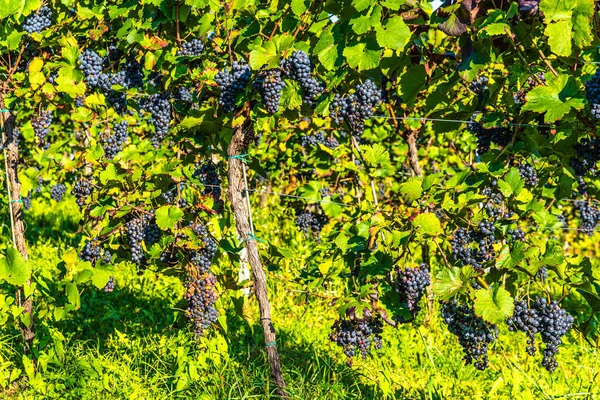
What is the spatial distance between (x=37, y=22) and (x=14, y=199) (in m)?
1.00

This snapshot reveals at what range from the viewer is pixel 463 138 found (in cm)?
680

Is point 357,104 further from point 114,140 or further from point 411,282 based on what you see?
point 114,140

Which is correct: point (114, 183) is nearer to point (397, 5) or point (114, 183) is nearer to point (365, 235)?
point (365, 235)

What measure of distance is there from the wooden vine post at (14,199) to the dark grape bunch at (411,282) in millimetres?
2111

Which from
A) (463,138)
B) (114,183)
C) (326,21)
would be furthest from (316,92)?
(463,138)

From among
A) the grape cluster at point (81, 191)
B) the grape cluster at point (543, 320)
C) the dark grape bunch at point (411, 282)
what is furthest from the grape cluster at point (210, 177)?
the grape cluster at point (543, 320)

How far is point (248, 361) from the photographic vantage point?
3.97 metres

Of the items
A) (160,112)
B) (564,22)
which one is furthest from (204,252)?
(564,22)

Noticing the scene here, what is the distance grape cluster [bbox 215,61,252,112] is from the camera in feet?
10.6

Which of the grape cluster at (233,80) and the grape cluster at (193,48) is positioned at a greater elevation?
the grape cluster at (193,48)

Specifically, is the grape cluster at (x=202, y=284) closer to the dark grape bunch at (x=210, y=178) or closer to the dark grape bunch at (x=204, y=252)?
the dark grape bunch at (x=204, y=252)

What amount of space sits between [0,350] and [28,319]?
0.51m

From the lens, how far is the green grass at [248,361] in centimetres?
374

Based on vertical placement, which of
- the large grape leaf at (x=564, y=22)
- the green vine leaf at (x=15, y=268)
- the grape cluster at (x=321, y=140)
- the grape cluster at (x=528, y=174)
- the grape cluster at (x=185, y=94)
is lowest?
the grape cluster at (x=528, y=174)
